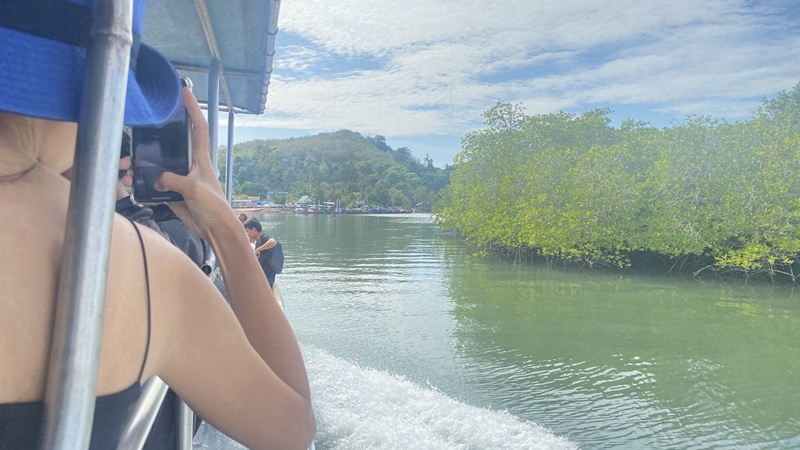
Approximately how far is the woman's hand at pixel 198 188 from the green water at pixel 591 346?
494 centimetres

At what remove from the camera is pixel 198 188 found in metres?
0.89

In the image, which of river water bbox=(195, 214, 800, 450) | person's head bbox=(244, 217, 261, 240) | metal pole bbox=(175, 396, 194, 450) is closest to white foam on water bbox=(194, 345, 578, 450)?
river water bbox=(195, 214, 800, 450)

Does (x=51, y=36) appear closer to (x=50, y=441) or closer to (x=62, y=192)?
(x=62, y=192)

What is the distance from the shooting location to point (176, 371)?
0.66 meters

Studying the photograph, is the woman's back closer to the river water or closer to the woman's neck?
the woman's neck

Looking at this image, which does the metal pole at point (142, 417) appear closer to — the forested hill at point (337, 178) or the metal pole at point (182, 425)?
the metal pole at point (182, 425)

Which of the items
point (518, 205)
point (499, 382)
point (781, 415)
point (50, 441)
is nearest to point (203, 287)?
point (50, 441)

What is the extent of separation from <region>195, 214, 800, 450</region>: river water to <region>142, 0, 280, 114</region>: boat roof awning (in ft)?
7.90

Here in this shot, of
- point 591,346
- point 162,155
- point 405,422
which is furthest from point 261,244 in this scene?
point 162,155

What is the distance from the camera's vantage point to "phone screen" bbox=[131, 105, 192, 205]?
2.95 ft

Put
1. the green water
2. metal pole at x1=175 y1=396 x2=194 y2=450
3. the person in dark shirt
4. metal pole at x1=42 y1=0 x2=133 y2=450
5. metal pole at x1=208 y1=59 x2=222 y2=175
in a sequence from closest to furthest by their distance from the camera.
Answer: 1. metal pole at x1=42 y1=0 x2=133 y2=450
2. metal pole at x1=175 y1=396 x2=194 y2=450
3. metal pole at x1=208 y1=59 x2=222 y2=175
4. the green water
5. the person in dark shirt

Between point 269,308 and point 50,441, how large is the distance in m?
0.40

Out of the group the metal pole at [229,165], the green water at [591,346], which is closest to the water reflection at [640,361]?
the green water at [591,346]

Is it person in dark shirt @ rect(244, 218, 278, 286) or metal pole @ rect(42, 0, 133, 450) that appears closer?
metal pole @ rect(42, 0, 133, 450)
